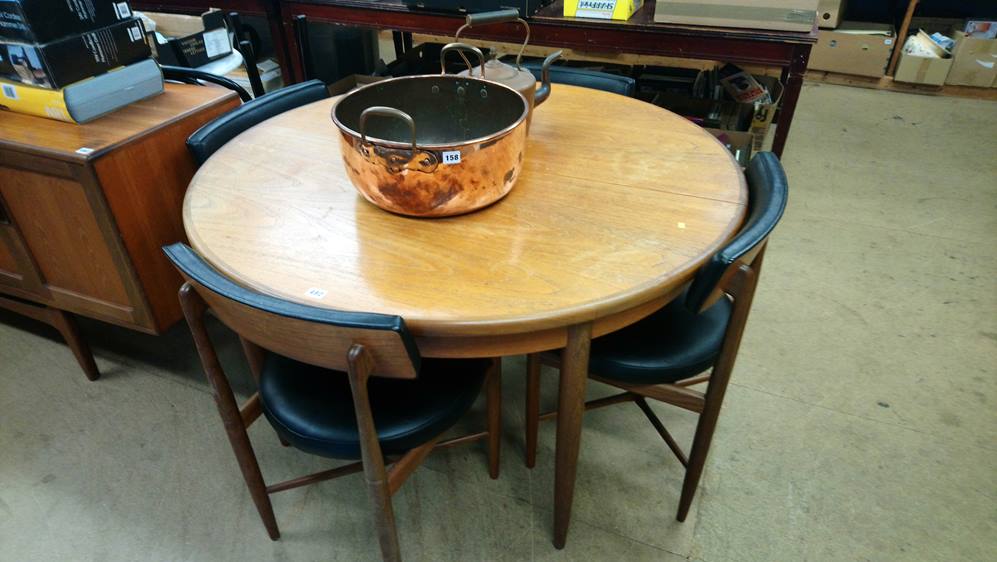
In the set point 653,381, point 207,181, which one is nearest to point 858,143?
point 653,381

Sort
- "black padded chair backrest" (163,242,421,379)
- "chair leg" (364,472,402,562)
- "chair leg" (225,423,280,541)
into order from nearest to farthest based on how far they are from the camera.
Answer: "black padded chair backrest" (163,242,421,379) → "chair leg" (364,472,402,562) → "chair leg" (225,423,280,541)

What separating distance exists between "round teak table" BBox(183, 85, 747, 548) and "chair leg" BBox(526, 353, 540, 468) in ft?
A: 0.72

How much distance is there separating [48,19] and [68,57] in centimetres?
8

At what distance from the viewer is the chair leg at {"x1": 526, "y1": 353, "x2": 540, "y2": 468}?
1368 millimetres

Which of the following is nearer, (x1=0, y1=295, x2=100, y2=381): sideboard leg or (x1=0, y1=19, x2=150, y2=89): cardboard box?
(x1=0, y1=19, x2=150, y2=89): cardboard box

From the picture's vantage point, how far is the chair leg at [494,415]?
52.7 inches

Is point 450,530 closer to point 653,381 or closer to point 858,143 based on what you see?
point 653,381

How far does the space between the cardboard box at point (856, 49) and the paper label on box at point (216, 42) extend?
3231 mm

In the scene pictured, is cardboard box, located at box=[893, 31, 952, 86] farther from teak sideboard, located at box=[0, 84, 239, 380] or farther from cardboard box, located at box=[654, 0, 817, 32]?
teak sideboard, located at box=[0, 84, 239, 380]

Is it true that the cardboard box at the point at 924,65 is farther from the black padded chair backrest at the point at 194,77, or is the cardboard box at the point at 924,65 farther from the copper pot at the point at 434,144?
the black padded chair backrest at the point at 194,77

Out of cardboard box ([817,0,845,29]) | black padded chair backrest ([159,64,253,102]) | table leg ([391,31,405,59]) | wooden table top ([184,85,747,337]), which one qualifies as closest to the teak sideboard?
black padded chair backrest ([159,64,253,102])

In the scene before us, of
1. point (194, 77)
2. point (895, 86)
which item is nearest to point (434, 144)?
point (194, 77)

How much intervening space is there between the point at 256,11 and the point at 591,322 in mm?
2297

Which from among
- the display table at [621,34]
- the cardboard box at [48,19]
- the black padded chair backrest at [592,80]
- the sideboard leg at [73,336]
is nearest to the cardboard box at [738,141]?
the display table at [621,34]
